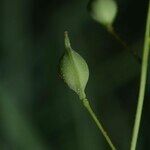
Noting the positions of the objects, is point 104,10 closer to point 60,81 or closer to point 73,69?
point 73,69

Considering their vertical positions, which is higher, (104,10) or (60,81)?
(104,10)

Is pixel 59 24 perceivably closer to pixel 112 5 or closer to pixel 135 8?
pixel 135 8

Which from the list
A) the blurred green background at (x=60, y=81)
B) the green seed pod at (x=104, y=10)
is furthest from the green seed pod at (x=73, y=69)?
the blurred green background at (x=60, y=81)

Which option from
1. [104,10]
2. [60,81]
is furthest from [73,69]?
[60,81]

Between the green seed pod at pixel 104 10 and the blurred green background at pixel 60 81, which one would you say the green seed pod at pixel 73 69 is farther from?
the blurred green background at pixel 60 81

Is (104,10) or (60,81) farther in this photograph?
(60,81)

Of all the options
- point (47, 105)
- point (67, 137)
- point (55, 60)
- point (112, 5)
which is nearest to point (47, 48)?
point (55, 60)

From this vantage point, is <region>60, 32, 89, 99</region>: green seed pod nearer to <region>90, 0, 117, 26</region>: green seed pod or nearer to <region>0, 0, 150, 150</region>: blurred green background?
<region>90, 0, 117, 26</region>: green seed pod
